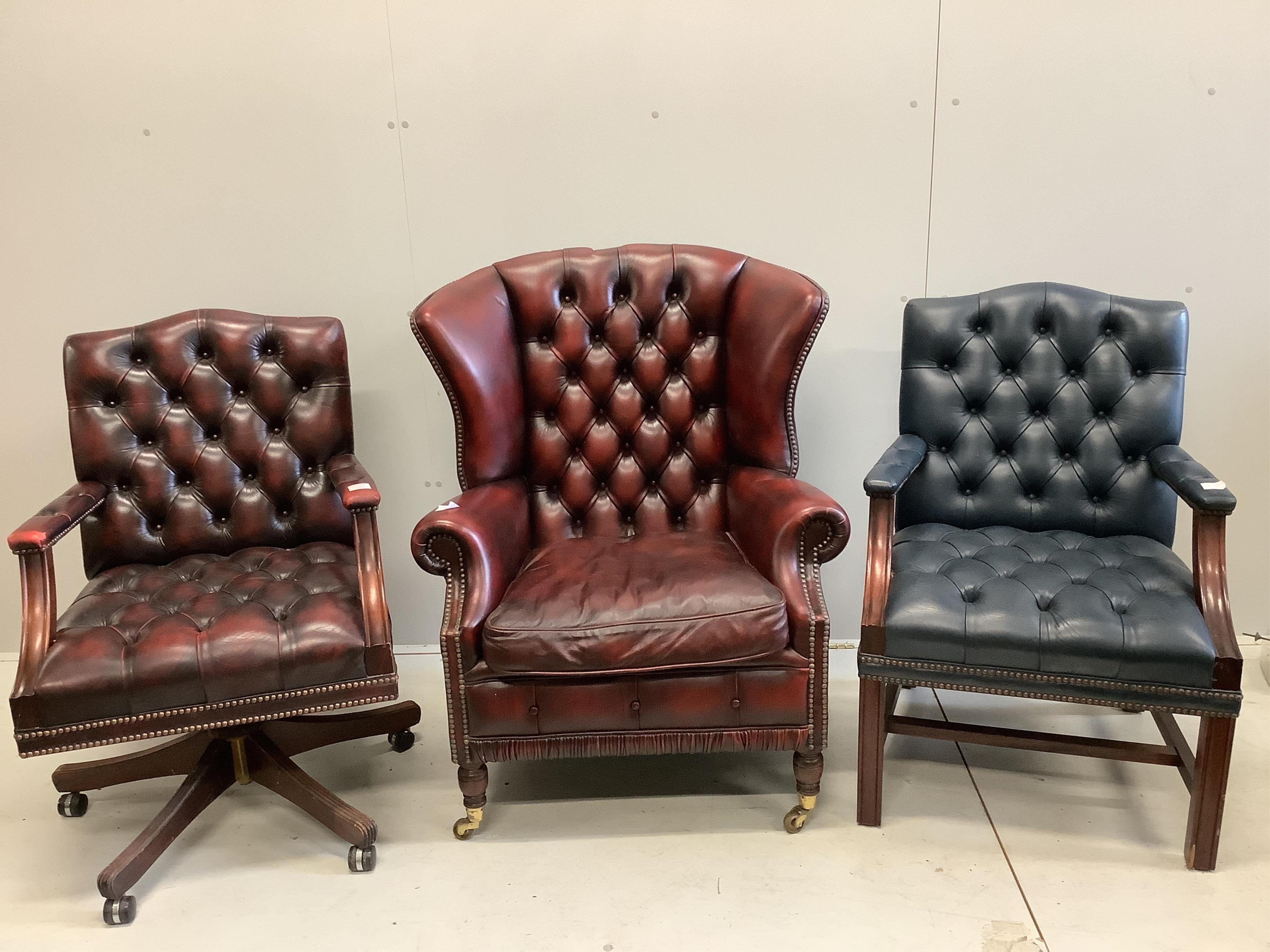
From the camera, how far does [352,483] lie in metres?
2.03

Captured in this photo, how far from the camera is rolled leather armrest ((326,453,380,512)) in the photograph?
1.93m

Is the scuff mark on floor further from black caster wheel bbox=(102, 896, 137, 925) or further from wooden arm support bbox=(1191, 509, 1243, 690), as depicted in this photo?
black caster wheel bbox=(102, 896, 137, 925)

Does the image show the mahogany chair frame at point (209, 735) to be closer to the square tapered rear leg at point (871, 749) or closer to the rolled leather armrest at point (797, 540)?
the rolled leather armrest at point (797, 540)

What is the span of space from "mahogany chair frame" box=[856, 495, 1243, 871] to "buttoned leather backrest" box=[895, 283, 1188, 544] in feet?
0.81

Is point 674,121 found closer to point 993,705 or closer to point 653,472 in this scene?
point 653,472

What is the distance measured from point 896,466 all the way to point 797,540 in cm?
31

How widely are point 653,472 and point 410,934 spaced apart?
46.0 inches

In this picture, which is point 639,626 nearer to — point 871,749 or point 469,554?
point 469,554

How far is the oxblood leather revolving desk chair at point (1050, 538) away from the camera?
1.70m

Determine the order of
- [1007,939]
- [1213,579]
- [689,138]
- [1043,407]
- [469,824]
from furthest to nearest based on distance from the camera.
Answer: [689,138], [1043,407], [469,824], [1213,579], [1007,939]

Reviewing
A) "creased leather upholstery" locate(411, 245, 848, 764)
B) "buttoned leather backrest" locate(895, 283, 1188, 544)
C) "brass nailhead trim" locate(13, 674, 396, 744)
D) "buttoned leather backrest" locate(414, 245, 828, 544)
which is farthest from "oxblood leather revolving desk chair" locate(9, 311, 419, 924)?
"buttoned leather backrest" locate(895, 283, 1188, 544)

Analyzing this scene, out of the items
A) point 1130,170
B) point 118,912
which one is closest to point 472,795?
point 118,912

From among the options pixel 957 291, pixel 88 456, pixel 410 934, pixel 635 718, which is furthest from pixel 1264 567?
pixel 88 456

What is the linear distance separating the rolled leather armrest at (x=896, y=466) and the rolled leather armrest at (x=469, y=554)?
31.6 inches
